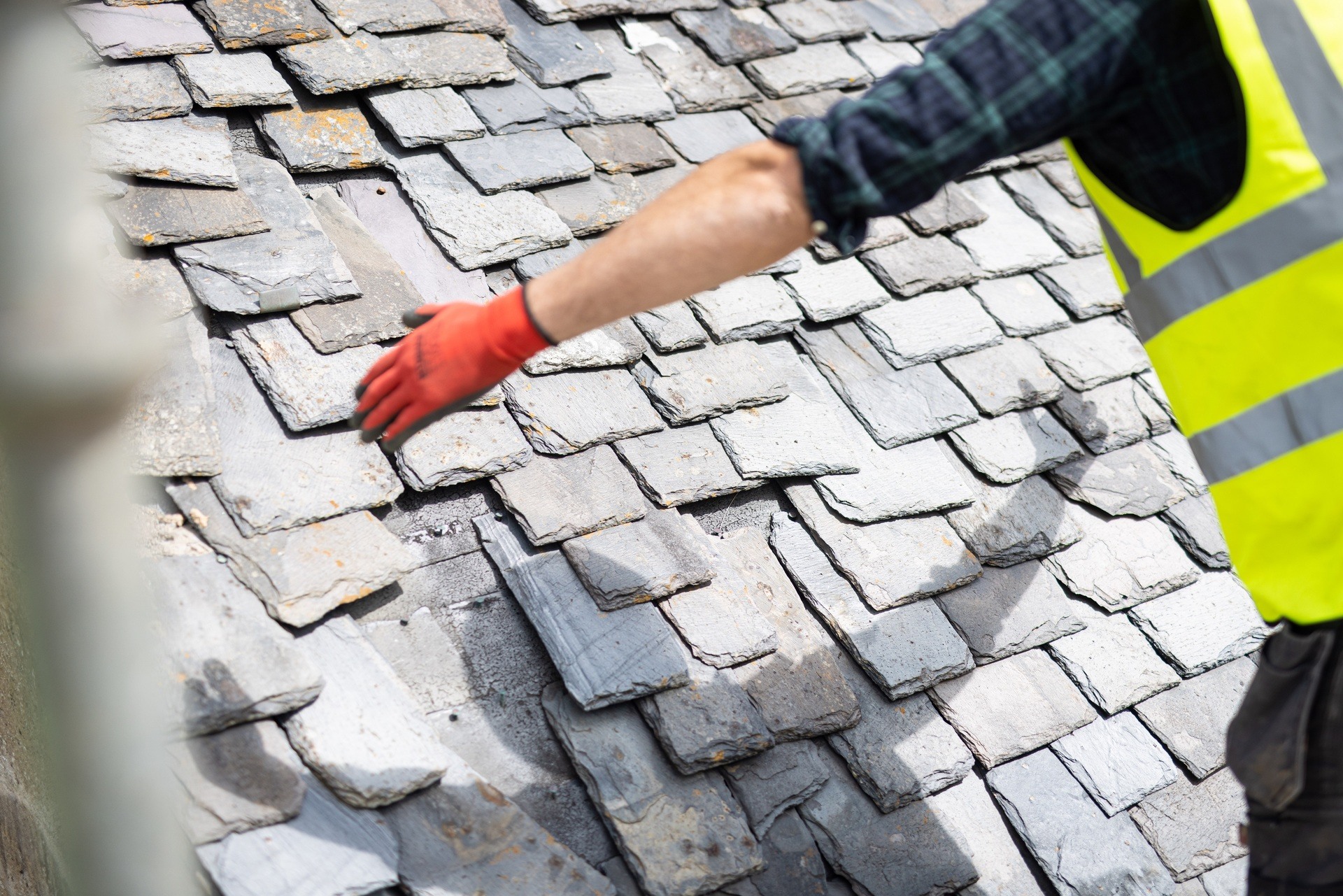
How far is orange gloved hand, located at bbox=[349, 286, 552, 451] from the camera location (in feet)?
4.60

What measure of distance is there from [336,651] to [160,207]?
2.94 feet

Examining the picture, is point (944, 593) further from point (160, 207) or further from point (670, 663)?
point (160, 207)

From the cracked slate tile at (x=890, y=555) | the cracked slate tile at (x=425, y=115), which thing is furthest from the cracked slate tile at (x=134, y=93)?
the cracked slate tile at (x=890, y=555)

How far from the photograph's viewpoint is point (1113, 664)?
2381 millimetres

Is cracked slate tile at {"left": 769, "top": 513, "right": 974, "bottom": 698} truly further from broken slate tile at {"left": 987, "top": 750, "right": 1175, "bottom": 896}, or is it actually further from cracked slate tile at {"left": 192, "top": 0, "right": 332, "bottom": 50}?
cracked slate tile at {"left": 192, "top": 0, "right": 332, "bottom": 50}

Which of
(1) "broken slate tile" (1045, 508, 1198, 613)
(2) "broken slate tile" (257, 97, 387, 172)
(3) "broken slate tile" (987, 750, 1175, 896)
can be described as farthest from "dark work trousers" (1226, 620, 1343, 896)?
(2) "broken slate tile" (257, 97, 387, 172)

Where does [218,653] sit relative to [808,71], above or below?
below

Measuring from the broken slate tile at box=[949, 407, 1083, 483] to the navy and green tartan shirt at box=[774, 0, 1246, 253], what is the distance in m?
1.19

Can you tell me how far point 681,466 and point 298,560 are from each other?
779 millimetres

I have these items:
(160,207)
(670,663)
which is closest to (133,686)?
(670,663)

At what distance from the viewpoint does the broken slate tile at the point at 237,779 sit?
4.49 ft

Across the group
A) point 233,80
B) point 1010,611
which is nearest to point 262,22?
point 233,80

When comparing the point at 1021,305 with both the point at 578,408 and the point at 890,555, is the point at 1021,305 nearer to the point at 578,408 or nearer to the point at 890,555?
the point at 890,555

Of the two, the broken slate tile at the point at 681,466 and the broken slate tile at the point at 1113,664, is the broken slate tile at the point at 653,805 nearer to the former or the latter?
the broken slate tile at the point at 681,466
